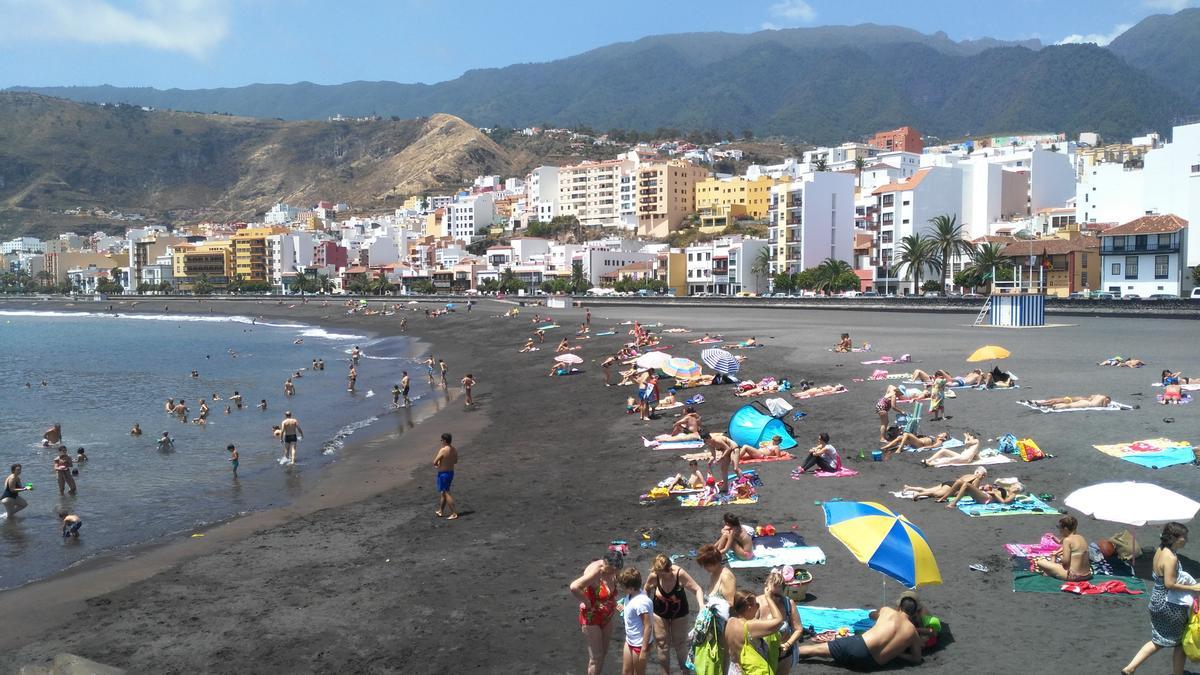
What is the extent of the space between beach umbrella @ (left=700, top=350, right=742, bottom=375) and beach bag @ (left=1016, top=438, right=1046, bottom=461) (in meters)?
9.99

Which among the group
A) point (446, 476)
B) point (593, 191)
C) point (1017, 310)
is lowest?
point (446, 476)

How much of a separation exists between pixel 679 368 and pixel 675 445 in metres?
6.01

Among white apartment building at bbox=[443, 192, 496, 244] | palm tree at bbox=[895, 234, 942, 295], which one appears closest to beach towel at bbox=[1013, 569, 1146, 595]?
palm tree at bbox=[895, 234, 942, 295]

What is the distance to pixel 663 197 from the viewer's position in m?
126

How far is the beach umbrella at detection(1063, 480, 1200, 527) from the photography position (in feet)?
24.9

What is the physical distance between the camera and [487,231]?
146000mm

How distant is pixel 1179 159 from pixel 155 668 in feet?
242

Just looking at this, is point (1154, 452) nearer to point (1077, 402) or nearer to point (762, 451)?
point (1077, 402)

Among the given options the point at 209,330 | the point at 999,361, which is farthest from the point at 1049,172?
the point at 209,330

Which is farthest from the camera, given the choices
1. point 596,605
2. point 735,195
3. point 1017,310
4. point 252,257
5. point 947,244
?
point 252,257

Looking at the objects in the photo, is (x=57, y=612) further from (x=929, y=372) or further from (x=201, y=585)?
(x=929, y=372)

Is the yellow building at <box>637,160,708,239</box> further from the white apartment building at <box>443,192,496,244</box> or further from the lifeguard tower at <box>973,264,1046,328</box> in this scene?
the lifeguard tower at <box>973,264,1046,328</box>

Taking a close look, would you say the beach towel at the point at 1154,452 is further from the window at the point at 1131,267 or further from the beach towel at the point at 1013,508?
the window at the point at 1131,267

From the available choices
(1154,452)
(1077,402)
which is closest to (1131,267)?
(1077,402)
